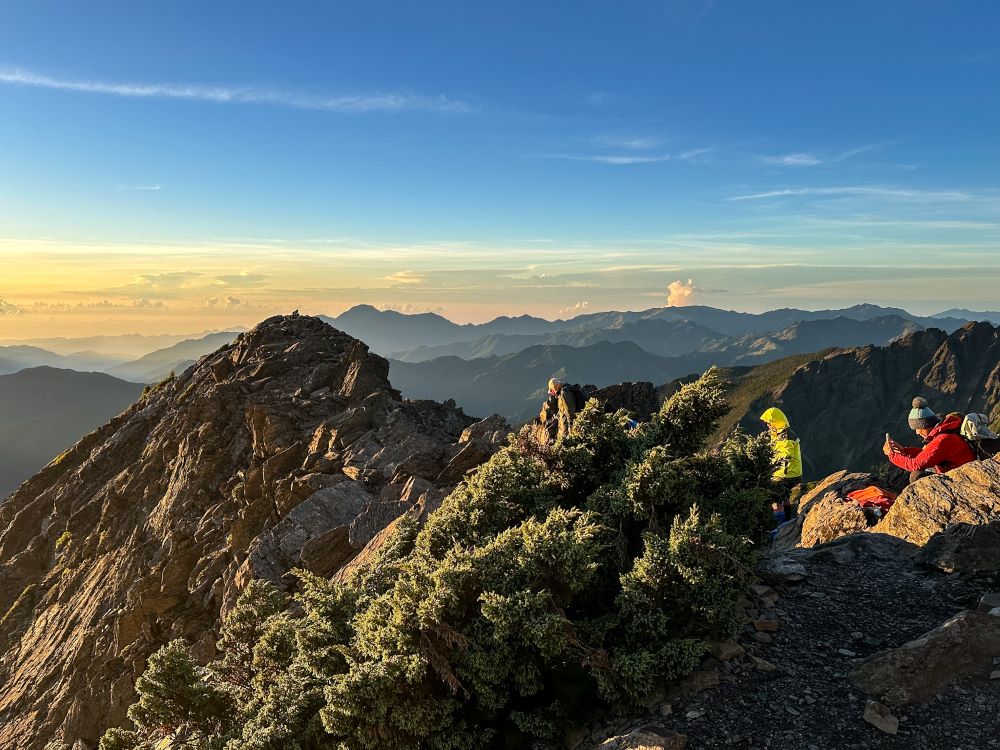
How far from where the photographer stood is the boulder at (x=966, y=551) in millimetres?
13492

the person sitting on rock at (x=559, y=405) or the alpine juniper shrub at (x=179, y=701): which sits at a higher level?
the person sitting on rock at (x=559, y=405)

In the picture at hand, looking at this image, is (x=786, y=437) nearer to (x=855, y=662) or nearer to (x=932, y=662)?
(x=855, y=662)

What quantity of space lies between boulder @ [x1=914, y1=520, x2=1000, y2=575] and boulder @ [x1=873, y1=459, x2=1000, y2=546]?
164 cm

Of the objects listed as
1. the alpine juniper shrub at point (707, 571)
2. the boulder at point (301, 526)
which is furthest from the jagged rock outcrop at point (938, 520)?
the boulder at point (301, 526)

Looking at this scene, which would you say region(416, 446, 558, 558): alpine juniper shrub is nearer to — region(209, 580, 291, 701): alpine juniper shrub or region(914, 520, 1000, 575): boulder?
region(209, 580, 291, 701): alpine juniper shrub

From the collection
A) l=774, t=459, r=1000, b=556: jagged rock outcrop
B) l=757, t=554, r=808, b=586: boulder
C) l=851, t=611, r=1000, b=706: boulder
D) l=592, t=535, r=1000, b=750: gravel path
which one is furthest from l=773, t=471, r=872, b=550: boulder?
l=851, t=611, r=1000, b=706: boulder

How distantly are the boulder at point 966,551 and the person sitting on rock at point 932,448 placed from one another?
4.45 meters

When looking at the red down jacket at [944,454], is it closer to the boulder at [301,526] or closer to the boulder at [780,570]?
the boulder at [780,570]

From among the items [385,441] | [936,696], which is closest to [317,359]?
[385,441]

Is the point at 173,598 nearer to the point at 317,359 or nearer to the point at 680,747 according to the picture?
the point at 317,359

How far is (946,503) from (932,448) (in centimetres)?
230

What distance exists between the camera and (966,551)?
13773 mm

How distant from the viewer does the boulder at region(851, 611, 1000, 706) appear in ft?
31.7

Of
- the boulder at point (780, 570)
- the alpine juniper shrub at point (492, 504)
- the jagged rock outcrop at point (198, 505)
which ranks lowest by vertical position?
the jagged rock outcrop at point (198, 505)
